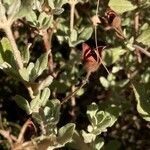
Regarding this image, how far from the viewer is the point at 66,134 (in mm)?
1000

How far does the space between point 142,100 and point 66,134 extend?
0.27m

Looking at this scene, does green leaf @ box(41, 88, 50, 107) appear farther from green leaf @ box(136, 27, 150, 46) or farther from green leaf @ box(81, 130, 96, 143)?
green leaf @ box(136, 27, 150, 46)

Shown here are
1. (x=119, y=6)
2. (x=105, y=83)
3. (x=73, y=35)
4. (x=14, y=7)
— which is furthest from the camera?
(x=105, y=83)

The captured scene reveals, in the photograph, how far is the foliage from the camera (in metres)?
1.03

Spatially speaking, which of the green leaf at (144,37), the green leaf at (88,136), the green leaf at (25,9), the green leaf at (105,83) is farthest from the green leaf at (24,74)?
the green leaf at (105,83)

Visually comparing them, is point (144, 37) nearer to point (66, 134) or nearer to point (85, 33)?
point (85, 33)

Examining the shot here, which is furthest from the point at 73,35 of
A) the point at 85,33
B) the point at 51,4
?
the point at 51,4

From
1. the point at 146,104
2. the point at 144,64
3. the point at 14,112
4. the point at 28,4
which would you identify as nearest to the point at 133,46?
the point at 146,104

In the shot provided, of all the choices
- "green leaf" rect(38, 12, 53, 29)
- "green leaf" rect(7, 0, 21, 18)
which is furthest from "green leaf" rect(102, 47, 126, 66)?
"green leaf" rect(7, 0, 21, 18)

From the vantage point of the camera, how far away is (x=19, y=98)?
3.47 ft

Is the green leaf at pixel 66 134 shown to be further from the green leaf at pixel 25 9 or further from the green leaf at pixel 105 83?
the green leaf at pixel 105 83

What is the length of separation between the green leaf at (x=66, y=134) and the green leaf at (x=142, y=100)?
0.77ft

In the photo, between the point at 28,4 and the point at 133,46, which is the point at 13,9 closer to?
the point at 28,4

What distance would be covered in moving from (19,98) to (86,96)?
55 centimetres
